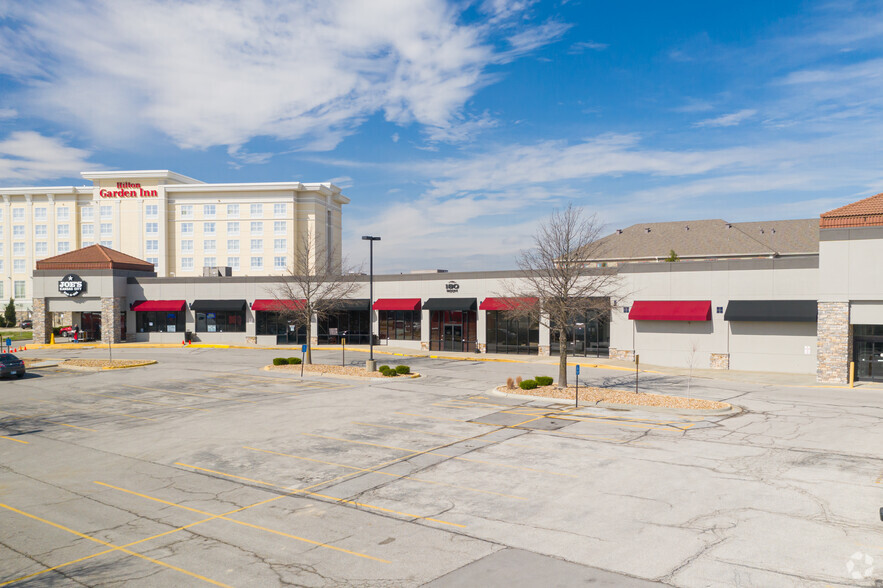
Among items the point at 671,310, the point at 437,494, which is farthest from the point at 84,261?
the point at 437,494

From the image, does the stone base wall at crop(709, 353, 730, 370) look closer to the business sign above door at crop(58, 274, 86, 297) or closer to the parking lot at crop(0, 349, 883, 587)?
the parking lot at crop(0, 349, 883, 587)

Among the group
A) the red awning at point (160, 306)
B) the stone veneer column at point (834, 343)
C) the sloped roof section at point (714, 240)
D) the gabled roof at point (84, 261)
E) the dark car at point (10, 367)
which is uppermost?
the sloped roof section at point (714, 240)

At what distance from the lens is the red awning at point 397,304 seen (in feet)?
160

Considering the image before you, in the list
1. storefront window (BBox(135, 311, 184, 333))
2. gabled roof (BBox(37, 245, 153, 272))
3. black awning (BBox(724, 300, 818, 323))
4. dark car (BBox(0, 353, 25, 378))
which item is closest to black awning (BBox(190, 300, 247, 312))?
storefront window (BBox(135, 311, 184, 333))

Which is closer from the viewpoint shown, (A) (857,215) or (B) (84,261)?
(A) (857,215)

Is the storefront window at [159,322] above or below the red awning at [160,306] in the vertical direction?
below

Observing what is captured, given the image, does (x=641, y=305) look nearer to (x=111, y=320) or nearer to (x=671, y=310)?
(x=671, y=310)

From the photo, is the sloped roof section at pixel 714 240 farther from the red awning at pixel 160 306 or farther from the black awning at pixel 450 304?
the red awning at pixel 160 306

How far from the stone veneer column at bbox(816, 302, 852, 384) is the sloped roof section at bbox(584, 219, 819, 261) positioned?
30.6 metres

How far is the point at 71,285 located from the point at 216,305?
14.1 m

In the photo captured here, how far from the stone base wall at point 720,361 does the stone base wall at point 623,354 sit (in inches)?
201

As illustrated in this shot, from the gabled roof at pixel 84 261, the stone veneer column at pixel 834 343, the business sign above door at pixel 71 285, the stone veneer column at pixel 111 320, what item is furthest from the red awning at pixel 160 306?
the stone veneer column at pixel 834 343

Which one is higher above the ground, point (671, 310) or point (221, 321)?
point (671, 310)

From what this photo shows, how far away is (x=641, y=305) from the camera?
3941 centimetres
